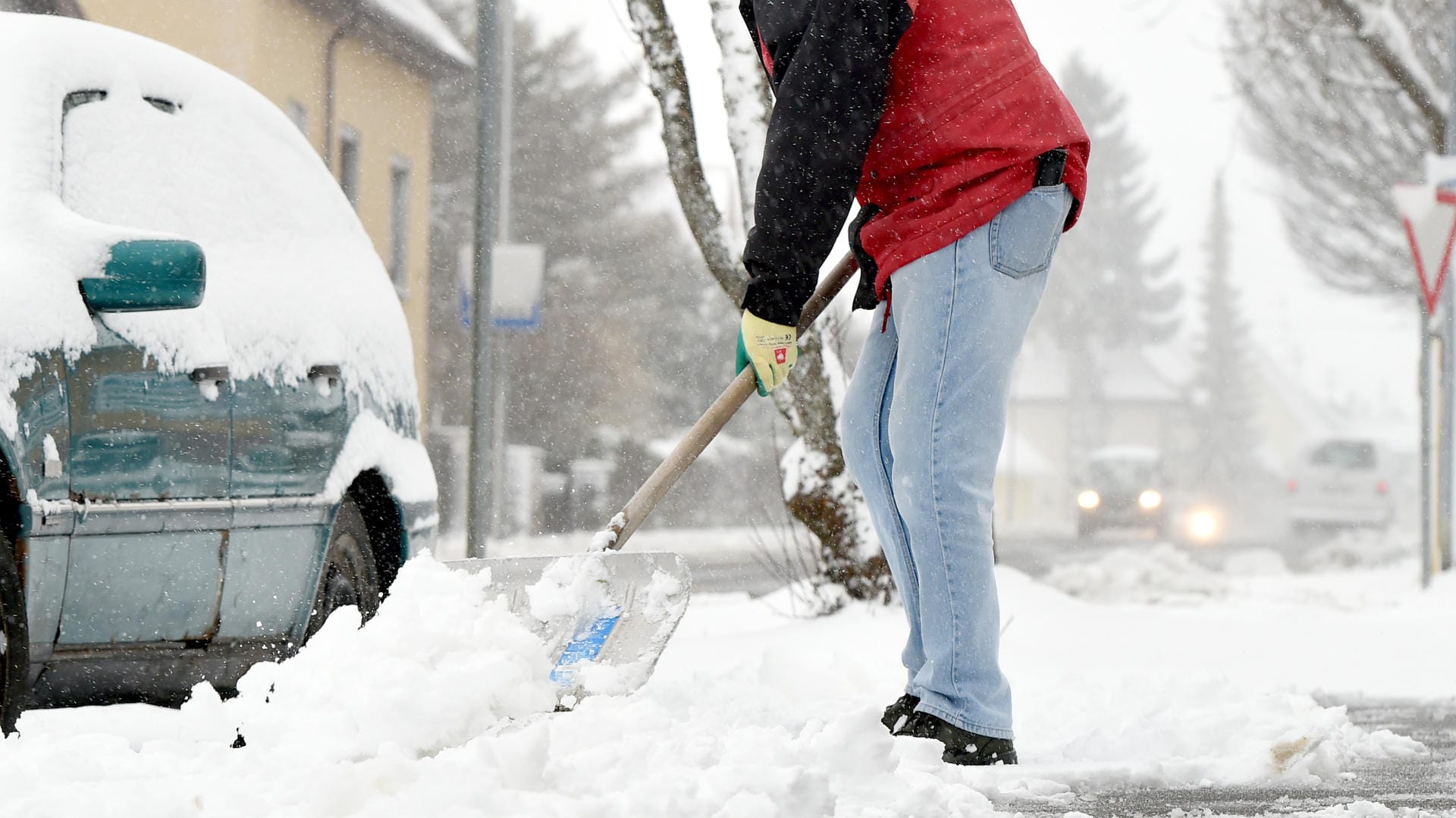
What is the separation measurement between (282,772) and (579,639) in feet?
2.53

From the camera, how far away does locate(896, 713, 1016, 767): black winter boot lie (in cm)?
318

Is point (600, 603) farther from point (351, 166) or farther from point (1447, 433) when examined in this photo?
point (351, 166)

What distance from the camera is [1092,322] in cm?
7081

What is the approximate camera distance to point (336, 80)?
64.8 feet

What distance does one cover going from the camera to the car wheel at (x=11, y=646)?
113 inches

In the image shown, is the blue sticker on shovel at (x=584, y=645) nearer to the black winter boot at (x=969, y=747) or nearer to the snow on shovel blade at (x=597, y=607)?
the snow on shovel blade at (x=597, y=607)

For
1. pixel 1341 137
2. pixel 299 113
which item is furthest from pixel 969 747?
pixel 1341 137

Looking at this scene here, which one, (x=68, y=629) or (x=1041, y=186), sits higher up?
(x=1041, y=186)

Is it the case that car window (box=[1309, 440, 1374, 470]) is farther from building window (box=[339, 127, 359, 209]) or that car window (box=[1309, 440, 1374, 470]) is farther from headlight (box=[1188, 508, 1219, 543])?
building window (box=[339, 127, 359, 209])

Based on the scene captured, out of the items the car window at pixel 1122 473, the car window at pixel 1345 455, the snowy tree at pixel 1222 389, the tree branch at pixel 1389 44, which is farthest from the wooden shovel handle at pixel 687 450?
the snowy tree at pixel 1222 389

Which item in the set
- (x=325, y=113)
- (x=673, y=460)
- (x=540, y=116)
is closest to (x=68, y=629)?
(x=673, y=460)

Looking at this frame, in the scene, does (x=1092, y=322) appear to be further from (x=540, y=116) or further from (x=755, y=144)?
(x=755, y=144)

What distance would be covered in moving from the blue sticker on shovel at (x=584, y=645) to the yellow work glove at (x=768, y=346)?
559 mm

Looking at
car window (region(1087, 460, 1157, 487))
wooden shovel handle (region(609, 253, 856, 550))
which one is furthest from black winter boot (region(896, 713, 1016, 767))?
car window (region(1087, 460, 1157, 487))
